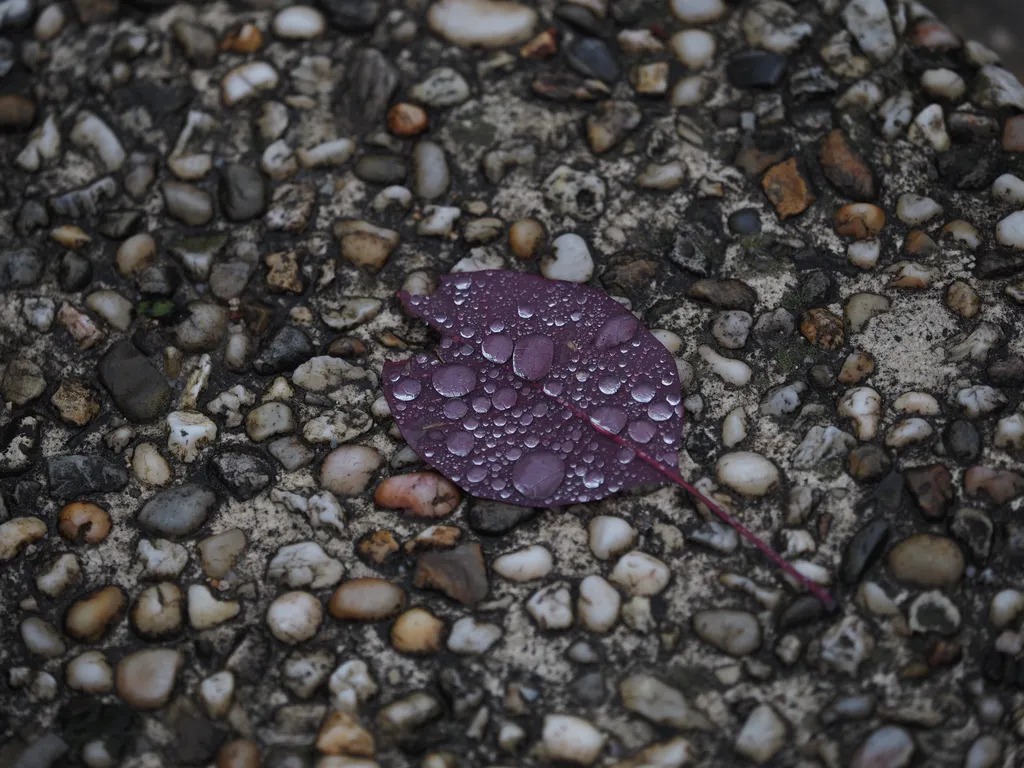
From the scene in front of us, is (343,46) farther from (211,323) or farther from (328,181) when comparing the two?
(211,323)

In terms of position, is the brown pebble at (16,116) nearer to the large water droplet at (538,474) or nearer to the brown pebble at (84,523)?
the brown pebble at (84,523)

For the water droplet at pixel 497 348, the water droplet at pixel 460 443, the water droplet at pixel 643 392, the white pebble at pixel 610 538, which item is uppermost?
the water droplet at pixel 497 348

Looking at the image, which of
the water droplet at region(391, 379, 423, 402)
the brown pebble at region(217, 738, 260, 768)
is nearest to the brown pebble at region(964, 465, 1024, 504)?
the water droplet at region(391, 379, 423, 402)

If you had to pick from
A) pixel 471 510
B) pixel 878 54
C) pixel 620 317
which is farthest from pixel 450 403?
pixel 878 54

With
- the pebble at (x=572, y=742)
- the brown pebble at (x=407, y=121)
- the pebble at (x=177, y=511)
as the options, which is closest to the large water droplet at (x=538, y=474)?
the pebble at (x=572, y=742)

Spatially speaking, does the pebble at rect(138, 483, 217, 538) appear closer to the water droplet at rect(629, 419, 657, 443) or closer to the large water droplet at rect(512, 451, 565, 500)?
the large water droplet at rect(512, 451, 565, 500)

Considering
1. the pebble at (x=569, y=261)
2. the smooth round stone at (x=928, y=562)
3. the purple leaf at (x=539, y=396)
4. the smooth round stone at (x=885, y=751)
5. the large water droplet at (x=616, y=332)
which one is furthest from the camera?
the pebble at (x=569, y=261)

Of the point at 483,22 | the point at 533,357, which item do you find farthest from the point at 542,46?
the point at 533,357
